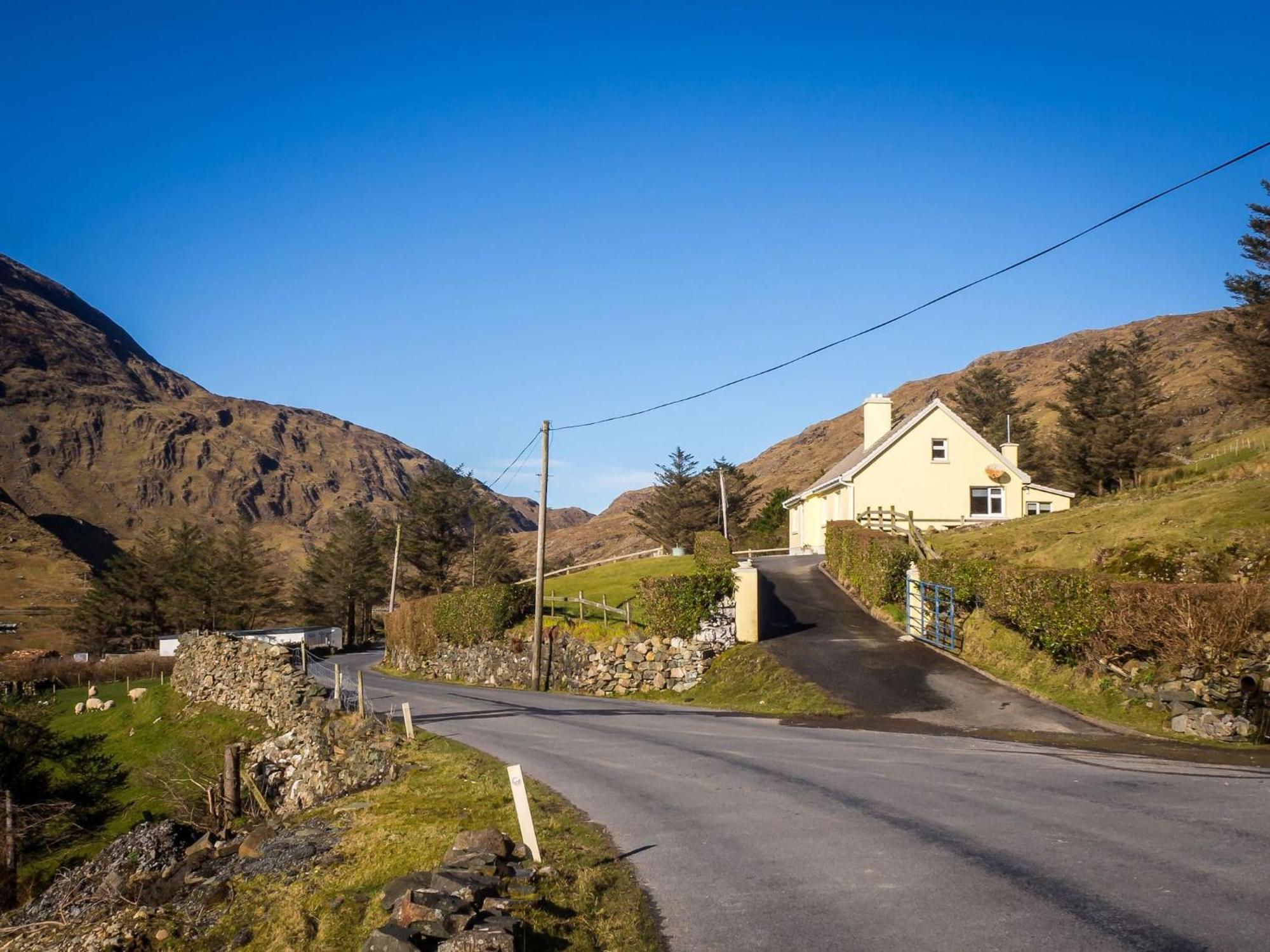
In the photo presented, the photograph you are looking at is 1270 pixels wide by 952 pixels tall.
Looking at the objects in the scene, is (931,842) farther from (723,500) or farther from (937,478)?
(723,500)

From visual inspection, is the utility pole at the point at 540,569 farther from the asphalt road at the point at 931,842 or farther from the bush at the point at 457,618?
the asphalt road at the point at 931,842

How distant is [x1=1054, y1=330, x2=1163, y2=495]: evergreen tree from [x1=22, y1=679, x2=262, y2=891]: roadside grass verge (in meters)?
→ 52.8

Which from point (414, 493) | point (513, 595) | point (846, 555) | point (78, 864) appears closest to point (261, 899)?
point (78, 864)

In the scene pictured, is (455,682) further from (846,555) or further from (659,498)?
(659,498)

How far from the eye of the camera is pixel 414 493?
265 feet

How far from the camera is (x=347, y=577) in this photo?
3322 inches

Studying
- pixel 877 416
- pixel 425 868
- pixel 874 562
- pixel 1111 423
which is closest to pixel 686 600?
pixel 874 562

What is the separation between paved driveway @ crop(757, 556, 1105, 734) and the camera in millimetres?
18750

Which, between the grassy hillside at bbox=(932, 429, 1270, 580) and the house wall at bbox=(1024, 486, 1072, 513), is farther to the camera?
the house wall at bbox=(1024, 486, 1072, 513)

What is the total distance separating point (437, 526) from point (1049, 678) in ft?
213

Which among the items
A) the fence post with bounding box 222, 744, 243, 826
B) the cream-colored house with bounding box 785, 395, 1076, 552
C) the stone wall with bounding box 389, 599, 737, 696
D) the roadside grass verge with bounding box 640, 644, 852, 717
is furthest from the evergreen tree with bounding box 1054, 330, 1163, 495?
the fence post with bounding box 222, 744, 243, 826

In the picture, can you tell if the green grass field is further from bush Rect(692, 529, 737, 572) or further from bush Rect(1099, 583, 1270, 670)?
bush Rect(1099, 583, 1270, 670)

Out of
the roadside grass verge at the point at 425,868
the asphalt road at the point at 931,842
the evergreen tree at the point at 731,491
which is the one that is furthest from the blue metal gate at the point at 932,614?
the evergreen tree at the point at 731,491

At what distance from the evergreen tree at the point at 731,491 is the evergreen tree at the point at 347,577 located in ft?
111
